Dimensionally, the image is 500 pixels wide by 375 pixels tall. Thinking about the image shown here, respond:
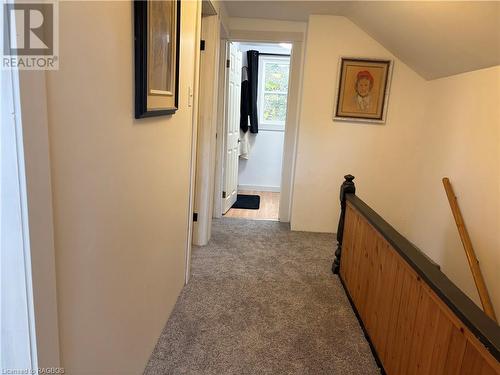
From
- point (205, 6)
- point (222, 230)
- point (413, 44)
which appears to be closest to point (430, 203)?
point (413, 44)

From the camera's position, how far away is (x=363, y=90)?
3.67 metres

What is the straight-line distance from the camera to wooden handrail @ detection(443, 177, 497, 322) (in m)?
2.26

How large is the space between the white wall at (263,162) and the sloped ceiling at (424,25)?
7.74 ft

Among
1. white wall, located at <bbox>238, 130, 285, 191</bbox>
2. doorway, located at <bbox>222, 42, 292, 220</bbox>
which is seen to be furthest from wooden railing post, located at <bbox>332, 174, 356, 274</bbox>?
white wall, located at <bbox>238, 130, 285, 191</bbox>

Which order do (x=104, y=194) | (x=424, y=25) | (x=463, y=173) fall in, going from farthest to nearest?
1. (x=463, y=173)
2. (x=424, y=25)
3. (x=104, y=194)

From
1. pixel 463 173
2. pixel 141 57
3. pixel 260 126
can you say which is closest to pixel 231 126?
pixel 260 126

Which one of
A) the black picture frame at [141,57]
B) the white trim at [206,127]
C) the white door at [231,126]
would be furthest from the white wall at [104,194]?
the white door at [231,126]

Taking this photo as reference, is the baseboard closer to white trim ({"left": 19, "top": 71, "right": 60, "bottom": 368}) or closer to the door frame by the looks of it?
the door frame

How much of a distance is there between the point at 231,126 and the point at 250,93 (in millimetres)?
1353

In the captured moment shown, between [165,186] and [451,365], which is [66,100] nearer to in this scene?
[165,186]

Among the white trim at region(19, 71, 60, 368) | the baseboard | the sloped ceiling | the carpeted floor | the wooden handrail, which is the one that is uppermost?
the sloped ceiling

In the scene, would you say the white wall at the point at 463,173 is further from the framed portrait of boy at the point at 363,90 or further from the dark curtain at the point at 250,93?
the dark curtain at the point at 250,93

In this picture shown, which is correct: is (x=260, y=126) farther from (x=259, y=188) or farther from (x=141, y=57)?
(x=141, y=57)

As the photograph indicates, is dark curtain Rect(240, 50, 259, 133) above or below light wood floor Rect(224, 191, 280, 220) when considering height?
above
